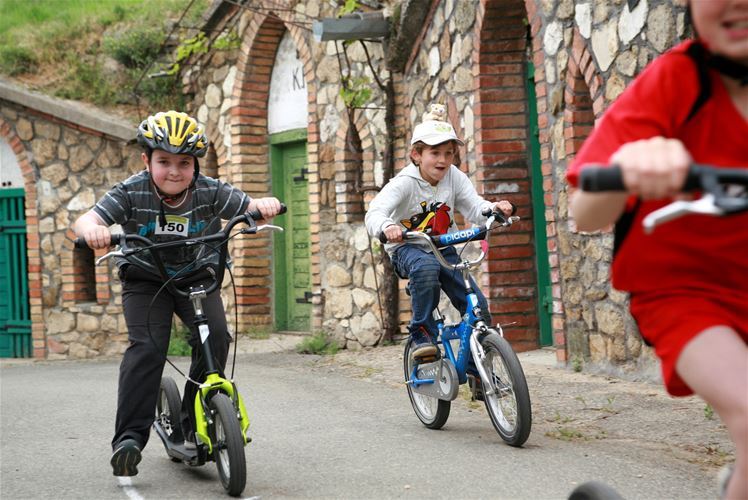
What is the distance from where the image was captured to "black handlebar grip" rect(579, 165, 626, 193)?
231cm

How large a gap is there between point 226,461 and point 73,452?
1967 millimetres

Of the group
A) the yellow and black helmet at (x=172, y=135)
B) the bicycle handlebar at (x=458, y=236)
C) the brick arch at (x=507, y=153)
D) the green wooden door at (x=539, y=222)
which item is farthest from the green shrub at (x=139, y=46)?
the yellow and black helmet at (x=172, y=135)

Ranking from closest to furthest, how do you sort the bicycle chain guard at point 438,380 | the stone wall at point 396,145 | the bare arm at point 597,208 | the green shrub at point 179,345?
the bare arm at point 597,208, the bicycle chain guard at point 438,380, the stone wall at point 396,145, the green shrub at point 179,345

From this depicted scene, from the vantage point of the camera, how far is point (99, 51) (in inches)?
719

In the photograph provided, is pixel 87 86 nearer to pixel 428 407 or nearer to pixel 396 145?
pixel 396 145

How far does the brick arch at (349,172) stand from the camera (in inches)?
526

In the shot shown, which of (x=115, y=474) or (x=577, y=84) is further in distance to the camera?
(x=577, y=84)

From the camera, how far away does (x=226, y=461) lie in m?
5.32

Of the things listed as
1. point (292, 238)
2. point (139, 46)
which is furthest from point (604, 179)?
point (139, 46)

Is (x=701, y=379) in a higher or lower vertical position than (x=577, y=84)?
lower

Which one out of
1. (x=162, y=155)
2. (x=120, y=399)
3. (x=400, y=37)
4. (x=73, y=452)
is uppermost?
(x=400, y=37)

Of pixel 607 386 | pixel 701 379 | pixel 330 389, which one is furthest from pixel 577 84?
pixel 701 379

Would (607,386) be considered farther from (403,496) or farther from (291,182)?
(291,182)

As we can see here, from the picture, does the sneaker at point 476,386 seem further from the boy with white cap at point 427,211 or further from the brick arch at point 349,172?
the brick arch at point 349,172
